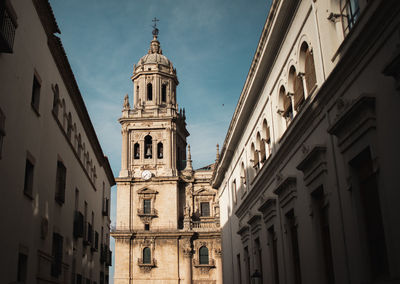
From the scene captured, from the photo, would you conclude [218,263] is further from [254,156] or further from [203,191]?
[254,156]

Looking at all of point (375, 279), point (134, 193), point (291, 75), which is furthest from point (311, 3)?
point (134, 193)

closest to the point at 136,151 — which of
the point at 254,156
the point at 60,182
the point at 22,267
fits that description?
the point at 254,156

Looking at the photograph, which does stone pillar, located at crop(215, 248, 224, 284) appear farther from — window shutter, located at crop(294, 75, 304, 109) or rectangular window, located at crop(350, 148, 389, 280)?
rectangular window, located at crop(350, 148, 389, 280)

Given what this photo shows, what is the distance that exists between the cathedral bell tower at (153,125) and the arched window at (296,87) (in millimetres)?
44443

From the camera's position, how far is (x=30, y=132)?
16438 mm

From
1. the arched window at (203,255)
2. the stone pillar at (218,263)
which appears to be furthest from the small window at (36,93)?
the arched window at (203,255)

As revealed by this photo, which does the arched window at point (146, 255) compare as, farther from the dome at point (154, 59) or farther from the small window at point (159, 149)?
the dome at point (154, 59)

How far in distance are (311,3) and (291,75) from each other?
3.20 metres

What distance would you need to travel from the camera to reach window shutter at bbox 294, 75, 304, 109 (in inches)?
652

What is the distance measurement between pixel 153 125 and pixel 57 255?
42.4 m

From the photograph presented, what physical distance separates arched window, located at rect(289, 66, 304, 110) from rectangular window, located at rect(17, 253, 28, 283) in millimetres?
10023

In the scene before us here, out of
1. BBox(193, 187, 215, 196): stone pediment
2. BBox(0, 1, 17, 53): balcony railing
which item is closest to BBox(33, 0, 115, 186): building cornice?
BBox(0, 1, 17, 53): balcony railing

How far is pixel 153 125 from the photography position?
6303cm

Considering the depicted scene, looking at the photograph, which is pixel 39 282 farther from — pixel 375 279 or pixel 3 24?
pixel 375 279
